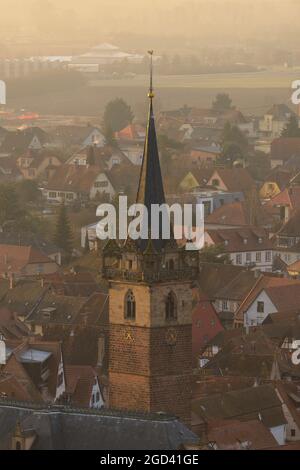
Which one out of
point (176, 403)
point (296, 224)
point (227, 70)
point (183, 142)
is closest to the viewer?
point (176, 403)

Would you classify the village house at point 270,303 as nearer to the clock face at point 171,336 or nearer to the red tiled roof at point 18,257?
the red tiled roof at point 18,257

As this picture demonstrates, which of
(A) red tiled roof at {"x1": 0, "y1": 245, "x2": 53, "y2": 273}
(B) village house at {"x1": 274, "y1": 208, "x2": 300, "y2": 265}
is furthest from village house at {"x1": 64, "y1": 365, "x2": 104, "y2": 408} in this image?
(B) village house at {"x1": 274, "y1": 208, "x2": 300, "y2": 265}

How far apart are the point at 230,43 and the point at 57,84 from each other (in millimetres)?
10852

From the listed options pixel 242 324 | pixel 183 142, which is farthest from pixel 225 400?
pixel 183 142

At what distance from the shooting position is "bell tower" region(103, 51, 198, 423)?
48.4 meters

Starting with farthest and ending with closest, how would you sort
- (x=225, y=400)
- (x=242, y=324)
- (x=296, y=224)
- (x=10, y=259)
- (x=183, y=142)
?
(x=183, y=142), (x=296, y=224), (x=10, y=259), (x=242, y=324), (x=225, y=400)

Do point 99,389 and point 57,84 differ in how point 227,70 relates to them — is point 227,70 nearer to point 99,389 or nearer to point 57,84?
point 57,84

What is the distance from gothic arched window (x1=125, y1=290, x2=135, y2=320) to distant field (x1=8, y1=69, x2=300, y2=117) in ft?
305

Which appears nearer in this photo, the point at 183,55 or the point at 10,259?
the point at 10,259

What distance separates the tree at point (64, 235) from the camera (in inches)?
3787

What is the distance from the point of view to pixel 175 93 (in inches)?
5837

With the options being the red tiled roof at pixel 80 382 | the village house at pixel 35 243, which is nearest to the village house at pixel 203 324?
the red tiled roof at pixel 80 382

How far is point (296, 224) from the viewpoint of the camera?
10394cm

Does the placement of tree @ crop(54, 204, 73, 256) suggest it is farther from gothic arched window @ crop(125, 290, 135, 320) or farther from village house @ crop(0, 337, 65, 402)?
gothic arched window @ crop(125, 290, 135, 320)
